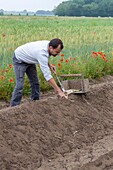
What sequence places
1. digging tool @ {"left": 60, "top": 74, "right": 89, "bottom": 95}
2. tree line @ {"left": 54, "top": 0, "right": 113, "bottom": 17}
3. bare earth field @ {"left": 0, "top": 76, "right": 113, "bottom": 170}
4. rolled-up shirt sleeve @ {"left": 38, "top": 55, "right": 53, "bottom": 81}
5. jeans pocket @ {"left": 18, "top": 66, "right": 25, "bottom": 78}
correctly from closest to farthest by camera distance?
bare earth field @ {"left": 0, "top": 76, "right": 113, "bottom": 170}, rolled-up shirt sleeve @ {"left": 38, "top": 55, "right": 53, "bottom": 81}, jeans pocket @ {"left": 18, "top": 66, "right": 25, "bottom": 78}, digging tool @ {"left": 60, "top": 74, "right": 89, "bottom": 95}, tree line @ {"left": 54, "top": 0, "right": 113, "bottom": 17}

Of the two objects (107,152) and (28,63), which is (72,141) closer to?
(107,152)

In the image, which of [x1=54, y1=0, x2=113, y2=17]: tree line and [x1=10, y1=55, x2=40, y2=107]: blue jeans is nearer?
[x1=10, y1=55, x2=40, y2=107]: blue jeans

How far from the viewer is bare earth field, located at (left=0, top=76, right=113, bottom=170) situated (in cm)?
523

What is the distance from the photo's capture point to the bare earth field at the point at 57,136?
523 centimetres

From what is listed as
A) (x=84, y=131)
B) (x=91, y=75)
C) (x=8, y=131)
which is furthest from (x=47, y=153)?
(x=91, y=75)

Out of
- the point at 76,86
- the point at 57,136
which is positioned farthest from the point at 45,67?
the point at 76,86

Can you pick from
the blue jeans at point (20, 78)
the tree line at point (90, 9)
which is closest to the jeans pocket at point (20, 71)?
the blue jeans at point (20, 78)

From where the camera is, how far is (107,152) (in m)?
5.71

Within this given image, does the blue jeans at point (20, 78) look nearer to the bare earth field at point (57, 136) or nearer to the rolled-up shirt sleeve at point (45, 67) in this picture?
the bare earth field at point (57, 136)

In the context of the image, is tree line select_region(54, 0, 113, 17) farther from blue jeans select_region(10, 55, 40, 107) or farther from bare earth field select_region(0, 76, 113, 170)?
bare earth field select_region(0, 76, 113, 170)

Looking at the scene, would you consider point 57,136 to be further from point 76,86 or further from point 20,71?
point 76,86

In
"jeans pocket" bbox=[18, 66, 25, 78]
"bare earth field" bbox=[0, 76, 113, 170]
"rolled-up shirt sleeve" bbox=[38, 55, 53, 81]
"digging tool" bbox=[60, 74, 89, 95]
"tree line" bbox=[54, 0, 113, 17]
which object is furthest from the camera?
"tree line" bbox=[54, 0, 113, 17]

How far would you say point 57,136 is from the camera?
5.95 m

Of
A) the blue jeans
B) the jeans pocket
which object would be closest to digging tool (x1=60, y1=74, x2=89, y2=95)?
the blue jeans
